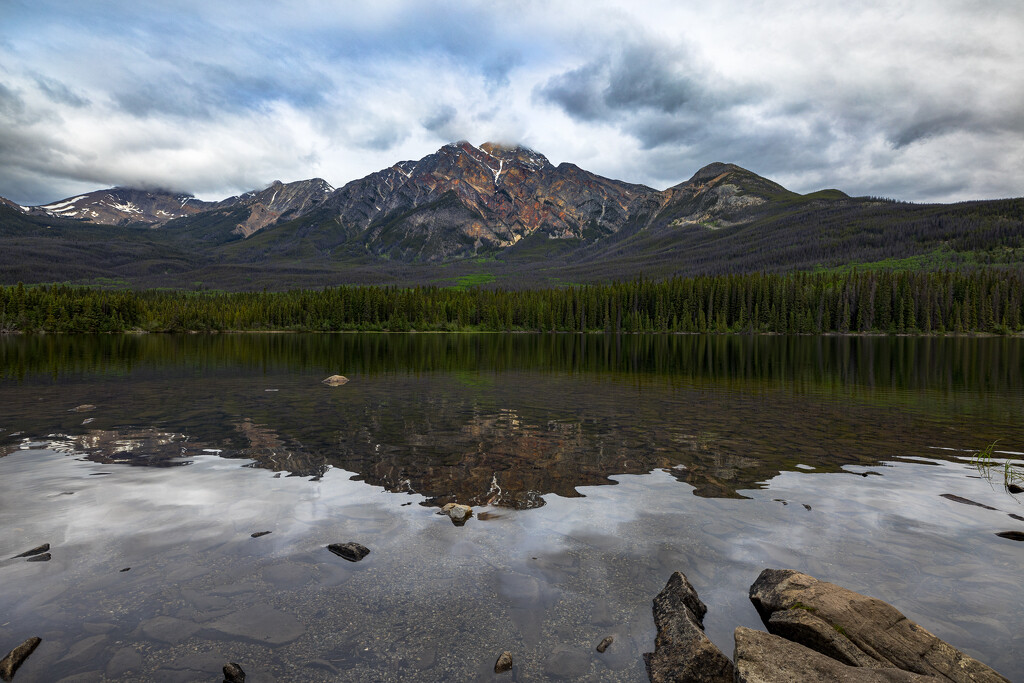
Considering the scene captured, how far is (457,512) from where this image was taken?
14.3 meters

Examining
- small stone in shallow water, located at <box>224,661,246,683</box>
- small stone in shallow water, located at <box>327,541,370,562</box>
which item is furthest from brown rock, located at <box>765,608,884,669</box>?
small stone in shallow water, located at <box>224,661,246,683</box>

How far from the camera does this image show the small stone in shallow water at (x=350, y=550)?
1191 cm

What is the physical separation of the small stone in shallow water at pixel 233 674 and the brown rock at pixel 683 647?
6.32 m

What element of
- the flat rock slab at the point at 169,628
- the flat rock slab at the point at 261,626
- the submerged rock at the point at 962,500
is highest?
the flat rock slab at the point at 169,628

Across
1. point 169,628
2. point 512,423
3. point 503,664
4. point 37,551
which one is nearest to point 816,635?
point 503,664

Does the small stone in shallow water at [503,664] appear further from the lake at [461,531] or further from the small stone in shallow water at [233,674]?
the small stone in shallow water at [233,674]

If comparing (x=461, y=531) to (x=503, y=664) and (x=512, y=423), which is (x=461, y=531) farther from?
(x=512, y=423)

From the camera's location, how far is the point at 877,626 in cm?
846

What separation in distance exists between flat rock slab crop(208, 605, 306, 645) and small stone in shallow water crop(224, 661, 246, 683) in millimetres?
908

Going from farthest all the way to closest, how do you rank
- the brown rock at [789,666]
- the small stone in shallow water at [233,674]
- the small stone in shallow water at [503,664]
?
1. the small stone in shallow water at [503,664]
2. the small stone in shallow water at [233,674]
3. the brown rock at [789,666]

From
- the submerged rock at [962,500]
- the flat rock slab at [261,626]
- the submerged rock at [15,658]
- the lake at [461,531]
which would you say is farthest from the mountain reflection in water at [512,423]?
the submerged rock at [15,658]

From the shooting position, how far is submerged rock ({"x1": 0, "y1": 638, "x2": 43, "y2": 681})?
7.57 metres

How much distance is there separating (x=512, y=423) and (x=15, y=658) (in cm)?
2165

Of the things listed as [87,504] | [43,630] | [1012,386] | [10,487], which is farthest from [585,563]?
[1012,386]
